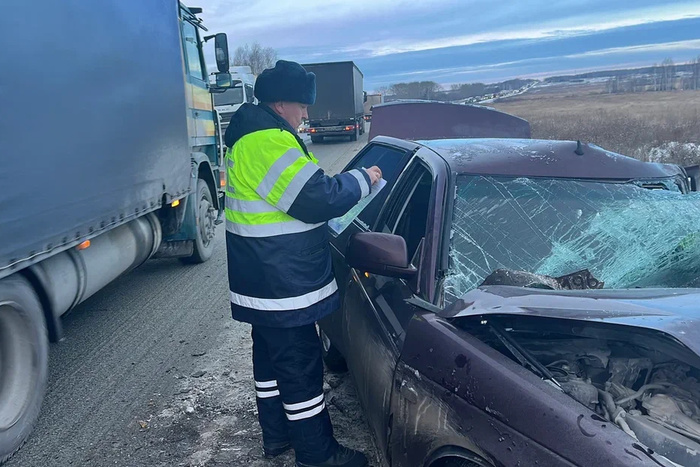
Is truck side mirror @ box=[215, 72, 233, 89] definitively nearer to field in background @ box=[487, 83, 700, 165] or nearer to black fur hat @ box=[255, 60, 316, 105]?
black fur hat @ box=[255, 60, 316, 105]

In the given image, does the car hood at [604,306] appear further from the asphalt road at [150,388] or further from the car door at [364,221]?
the asphalt road at [150,388]

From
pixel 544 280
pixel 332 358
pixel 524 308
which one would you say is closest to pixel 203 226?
pixel 332 358

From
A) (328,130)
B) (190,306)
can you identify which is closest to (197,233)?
(190,306)

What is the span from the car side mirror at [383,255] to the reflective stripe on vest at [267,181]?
0.36m

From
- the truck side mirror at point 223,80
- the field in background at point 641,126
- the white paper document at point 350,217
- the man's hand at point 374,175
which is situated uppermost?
the truck side mirror at point 223,80

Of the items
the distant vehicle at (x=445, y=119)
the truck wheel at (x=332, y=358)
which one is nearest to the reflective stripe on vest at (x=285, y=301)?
the truck wheel at (x=332, y=358)

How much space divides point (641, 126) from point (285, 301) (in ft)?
56.9

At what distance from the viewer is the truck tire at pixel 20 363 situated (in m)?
3.25

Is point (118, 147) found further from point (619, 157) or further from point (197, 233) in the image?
point (619, 157)

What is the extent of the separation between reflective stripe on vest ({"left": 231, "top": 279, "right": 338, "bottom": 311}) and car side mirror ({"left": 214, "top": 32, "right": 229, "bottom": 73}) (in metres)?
4.86

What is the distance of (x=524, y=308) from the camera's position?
1.99 m

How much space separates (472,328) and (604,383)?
44cm

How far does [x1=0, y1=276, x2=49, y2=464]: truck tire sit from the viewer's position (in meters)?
3.25

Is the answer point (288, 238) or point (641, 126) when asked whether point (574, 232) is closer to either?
point (288, 238)
